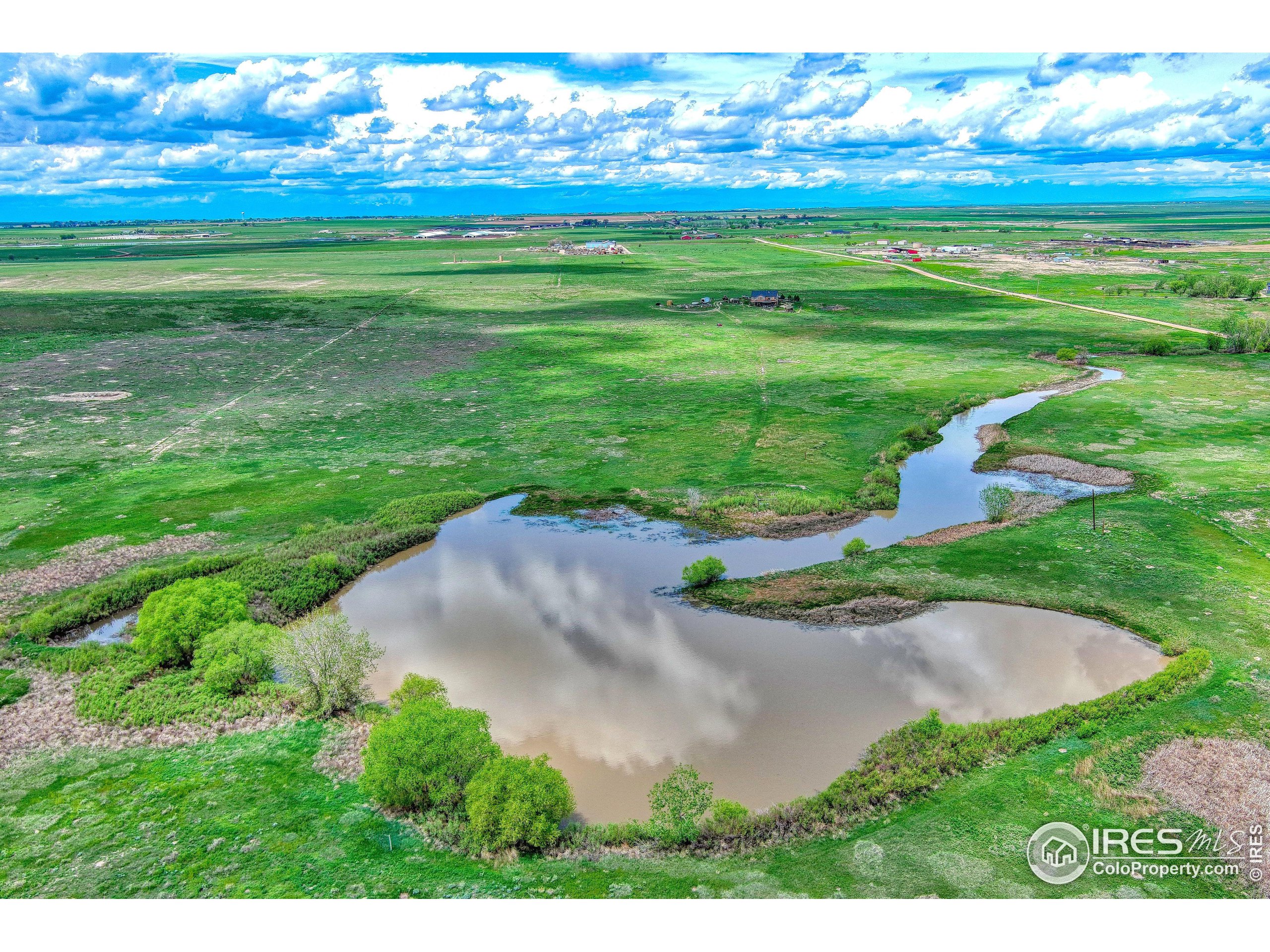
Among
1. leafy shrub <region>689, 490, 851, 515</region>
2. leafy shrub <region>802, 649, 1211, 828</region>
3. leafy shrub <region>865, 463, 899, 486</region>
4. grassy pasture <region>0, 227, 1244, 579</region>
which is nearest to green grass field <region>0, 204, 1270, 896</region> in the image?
grassy pasture <region>0, 227, 1244, 579</region>

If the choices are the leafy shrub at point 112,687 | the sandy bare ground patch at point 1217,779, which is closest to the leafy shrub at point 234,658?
the leafy shrub at point 112,687

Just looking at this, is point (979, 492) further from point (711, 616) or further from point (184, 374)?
point (184, 374)

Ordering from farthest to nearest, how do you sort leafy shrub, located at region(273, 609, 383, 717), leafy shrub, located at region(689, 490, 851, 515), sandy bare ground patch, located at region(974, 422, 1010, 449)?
sandy bare ground patch, located at region(974, 422, 1010, 449) → leafy shrub, located at region(689, 490, 851, 515) → leafy shrub, located at region(273, 609, 383, 717)

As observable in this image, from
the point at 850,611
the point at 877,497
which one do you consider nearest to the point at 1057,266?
the point at 877,497

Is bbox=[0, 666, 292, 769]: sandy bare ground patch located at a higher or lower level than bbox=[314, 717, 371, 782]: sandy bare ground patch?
higher

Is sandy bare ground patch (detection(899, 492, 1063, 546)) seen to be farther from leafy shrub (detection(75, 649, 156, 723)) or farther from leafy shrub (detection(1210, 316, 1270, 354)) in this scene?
leafy shrub (detection(1210, 316, 1270, 354))

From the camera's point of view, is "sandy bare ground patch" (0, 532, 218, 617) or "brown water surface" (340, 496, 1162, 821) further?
"sandy bare ground patch" (0, 532, 218, 617)

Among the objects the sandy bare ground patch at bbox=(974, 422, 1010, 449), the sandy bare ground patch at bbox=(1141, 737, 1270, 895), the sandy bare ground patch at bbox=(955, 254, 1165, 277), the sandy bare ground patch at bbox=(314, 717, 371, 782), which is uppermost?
the sandy bare ground patch at bbox=(1141, 737, 1270, 895)

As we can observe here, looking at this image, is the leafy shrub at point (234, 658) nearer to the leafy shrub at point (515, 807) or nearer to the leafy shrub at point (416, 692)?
the leafy shrub at point (416, 692)

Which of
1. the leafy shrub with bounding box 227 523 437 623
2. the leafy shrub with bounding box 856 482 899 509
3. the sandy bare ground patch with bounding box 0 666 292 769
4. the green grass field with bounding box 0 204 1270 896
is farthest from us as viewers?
the leafy shrub with bounding box 856 482 899 509
